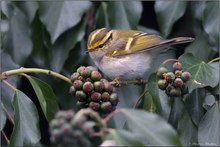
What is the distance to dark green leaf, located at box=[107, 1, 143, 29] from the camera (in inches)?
124

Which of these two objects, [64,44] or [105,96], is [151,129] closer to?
[105,96]

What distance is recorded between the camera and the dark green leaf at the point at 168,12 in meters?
3.07

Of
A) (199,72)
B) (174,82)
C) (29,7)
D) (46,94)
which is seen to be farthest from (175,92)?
(29,7)

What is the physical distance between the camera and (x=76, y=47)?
3271mm

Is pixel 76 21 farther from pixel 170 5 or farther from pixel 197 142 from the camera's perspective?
pixel 197 142

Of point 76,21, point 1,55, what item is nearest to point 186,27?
point 76,21

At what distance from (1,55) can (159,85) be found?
112 centimetres

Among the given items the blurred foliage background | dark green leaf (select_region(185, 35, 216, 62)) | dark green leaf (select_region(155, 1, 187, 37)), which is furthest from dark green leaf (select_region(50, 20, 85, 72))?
dark green leaf (select_region(185, 35, 216, 62))

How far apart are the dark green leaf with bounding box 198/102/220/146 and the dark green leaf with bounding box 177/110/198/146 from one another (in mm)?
89

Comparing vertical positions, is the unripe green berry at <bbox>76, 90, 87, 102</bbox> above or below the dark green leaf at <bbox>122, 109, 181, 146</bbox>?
below

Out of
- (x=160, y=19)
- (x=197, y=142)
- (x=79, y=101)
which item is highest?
(x=160, y=19)

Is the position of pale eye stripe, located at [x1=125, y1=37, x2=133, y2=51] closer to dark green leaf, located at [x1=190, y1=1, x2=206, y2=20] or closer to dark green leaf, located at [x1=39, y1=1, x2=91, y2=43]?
dark green leaf, located at [x1=39, y1=1, x2=91, y2=43]

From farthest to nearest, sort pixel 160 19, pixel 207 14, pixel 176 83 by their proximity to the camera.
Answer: pixel 160 19
pixel 207 14
pixel 176 83

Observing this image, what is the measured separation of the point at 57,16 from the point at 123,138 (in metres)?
1.71
